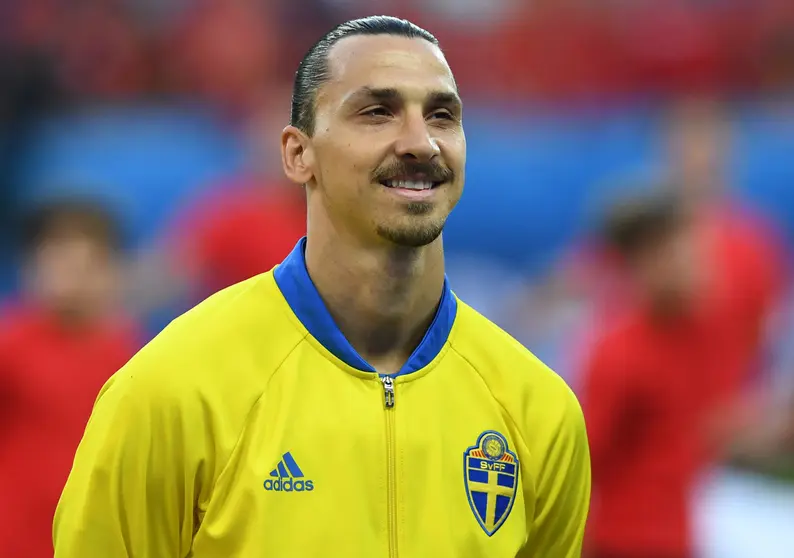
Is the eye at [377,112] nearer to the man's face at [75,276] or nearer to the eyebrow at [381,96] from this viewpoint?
the eyebrow at [381,96]

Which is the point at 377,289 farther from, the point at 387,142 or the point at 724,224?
the point at 724,224

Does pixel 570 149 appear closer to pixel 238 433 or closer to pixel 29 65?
pixel 29 65

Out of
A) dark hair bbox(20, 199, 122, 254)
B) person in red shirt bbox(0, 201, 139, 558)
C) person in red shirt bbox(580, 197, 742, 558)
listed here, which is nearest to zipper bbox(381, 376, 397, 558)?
person in red shirt bbox(0, 201, 139, 558)

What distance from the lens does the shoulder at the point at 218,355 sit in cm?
202

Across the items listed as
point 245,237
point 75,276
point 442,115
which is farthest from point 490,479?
point 245,237

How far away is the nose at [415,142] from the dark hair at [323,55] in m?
0.19

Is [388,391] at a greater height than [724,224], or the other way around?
[724,224]

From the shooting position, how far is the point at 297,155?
7.44 feet

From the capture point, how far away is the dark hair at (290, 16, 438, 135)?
222 cm

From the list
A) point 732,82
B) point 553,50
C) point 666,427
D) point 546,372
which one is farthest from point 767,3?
point 546,372

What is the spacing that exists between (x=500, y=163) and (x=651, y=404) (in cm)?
369

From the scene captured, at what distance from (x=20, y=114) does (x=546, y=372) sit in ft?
21.4

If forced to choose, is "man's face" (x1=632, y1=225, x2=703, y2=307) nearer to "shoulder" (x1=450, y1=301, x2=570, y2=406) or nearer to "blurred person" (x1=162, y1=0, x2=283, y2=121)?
"shoulder" (x1=450, y1=301, x2=570, y2=406)

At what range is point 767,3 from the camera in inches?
332
